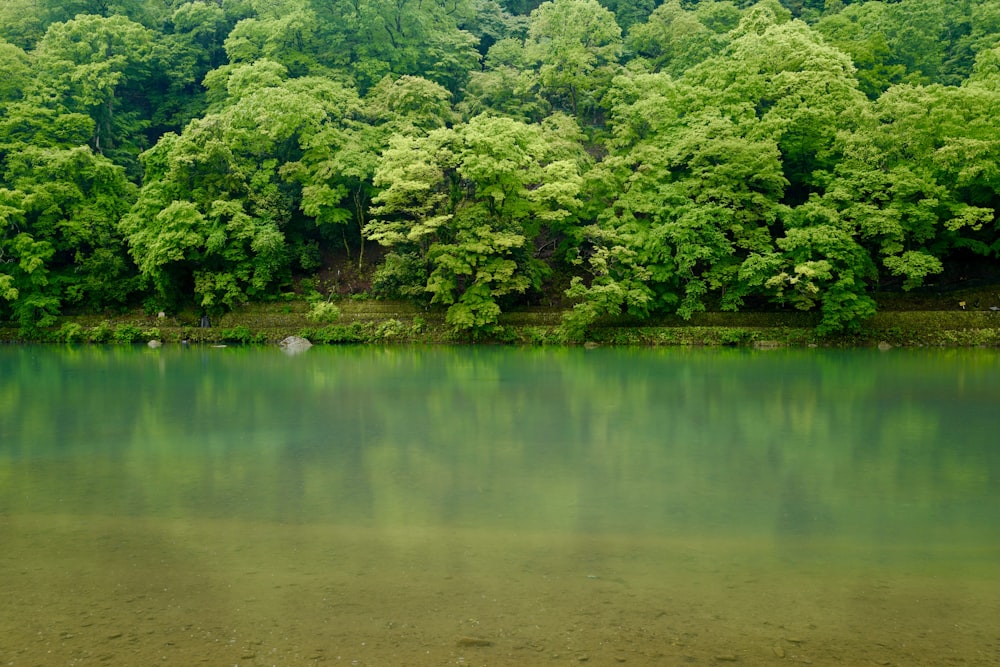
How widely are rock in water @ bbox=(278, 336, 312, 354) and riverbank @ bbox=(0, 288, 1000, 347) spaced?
631mm

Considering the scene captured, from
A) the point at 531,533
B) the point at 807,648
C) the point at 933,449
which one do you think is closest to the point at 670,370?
the point at 933,449

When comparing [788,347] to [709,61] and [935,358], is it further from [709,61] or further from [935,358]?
[709,61]

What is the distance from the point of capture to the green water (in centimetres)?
410

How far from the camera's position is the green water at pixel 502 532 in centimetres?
410

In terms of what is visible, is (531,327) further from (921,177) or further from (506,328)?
(921,177)

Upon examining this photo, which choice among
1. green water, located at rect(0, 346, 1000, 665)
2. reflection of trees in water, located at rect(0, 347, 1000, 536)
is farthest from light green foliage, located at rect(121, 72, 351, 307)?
green water, located at rect(0, 346, 1000, 665)

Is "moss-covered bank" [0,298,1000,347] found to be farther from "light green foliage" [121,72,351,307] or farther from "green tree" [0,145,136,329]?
"light green foliage" [121,72,351,307]

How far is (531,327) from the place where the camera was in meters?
27.1

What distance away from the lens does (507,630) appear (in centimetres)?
418

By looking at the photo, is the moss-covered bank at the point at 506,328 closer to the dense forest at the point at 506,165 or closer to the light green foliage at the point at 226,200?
the dense forest at the point at 506,165

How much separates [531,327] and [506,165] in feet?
19.4

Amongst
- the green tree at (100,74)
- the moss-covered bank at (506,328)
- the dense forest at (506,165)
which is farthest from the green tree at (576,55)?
the green tree at (100,74)

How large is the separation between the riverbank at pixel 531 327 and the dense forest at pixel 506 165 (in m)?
0.73

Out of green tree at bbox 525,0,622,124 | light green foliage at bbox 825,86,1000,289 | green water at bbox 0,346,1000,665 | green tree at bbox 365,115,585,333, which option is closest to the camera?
green water at bbox 0,346,1000,665
